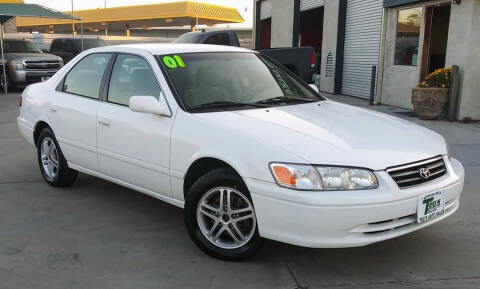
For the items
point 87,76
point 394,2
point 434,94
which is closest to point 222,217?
point 87,76

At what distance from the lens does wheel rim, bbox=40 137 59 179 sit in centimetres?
532

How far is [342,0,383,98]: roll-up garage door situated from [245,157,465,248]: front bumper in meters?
10.6

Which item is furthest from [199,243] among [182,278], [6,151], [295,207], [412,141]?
[6,151]

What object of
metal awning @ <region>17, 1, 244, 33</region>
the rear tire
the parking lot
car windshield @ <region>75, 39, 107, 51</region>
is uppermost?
metal awning @ <region>17, 1, 244, 33</region>

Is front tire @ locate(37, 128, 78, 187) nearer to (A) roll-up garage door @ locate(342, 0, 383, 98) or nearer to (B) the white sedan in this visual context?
(B) the white sedan

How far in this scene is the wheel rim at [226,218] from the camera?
344cm

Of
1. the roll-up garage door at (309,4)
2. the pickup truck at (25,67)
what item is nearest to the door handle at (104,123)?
the pickup truck at (25,67)

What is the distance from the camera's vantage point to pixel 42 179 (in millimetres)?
5734

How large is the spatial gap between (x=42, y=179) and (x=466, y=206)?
4.51 metres

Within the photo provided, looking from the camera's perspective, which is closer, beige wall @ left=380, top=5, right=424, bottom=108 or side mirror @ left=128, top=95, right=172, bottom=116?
side mirror @ left=128, top=95, right=172, bottom=116

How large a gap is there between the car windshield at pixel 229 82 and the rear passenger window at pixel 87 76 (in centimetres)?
86

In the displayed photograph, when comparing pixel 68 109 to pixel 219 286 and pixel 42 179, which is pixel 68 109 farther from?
pixel 219 286

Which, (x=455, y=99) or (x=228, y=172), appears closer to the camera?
(x=228, y=172)

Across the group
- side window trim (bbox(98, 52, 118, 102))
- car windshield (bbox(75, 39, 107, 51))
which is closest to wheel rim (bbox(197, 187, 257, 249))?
side window trim (bbox(98, 52, 118, 102))
